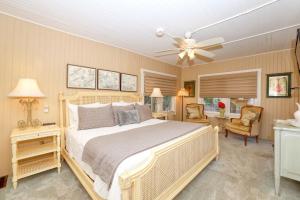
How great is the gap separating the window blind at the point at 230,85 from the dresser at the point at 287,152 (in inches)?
117

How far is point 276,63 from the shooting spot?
4.04 meters

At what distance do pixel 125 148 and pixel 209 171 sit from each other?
1750 millimetres

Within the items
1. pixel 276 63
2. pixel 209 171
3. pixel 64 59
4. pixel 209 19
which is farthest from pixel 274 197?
pixel 64 59

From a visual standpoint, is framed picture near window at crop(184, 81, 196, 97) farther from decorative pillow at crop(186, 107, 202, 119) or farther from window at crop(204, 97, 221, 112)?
decorative pillow at crop(186, 107, 202, 119)

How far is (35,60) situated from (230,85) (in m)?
5.30

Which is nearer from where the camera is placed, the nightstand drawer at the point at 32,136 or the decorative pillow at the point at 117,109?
the nightstand drawer at the point at 32,136

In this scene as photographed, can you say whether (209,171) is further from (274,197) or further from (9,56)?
(9,56)

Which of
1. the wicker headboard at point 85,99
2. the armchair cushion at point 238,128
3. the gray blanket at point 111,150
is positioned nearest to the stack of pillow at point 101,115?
the wicker headboard at point 85,99

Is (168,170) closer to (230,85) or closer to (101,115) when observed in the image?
(101,115)

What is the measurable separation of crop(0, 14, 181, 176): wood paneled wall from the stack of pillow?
509 mm

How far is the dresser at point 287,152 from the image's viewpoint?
1799 millimetres

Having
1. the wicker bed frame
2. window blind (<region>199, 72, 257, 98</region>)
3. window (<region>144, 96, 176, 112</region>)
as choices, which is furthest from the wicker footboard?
window (<region>144, 96, 176, 112</region>)

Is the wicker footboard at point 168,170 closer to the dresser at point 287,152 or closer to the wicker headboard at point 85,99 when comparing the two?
the dresser at point 287,152

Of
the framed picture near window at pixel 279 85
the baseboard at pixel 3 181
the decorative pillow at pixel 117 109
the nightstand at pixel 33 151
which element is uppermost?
the framed picture near window at pixel 279 85
